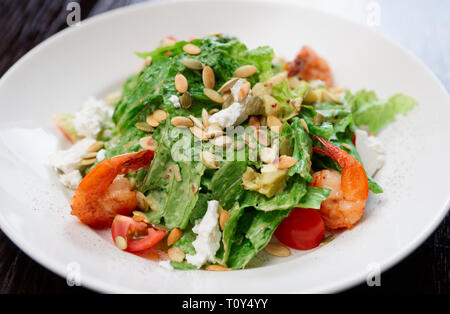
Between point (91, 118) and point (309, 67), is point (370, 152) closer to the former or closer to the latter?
point (309, 67)

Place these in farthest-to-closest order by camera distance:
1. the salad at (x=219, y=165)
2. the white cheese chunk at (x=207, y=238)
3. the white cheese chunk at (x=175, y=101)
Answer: the white cheese chunk at (x=175, y=101) < the salad at (x=219, y=165) < the white cheese chunk at (x=207, y=238)

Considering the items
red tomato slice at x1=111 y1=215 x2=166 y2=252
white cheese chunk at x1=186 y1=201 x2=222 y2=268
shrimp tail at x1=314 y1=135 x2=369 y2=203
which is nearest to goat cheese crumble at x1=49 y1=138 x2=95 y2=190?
red tomato slice at x1=111 y1=215 x2=166 y2=252

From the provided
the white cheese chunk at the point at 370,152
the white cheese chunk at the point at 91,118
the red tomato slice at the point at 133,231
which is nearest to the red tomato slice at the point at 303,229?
the white cheese chunk at the point at 370,152

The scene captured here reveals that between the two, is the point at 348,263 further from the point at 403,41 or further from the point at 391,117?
the point at 403,41

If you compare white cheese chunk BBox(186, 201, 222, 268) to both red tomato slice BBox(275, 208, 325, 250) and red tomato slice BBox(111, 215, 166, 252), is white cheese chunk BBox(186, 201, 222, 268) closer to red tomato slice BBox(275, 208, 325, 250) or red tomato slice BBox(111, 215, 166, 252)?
red tomato slice BBox(111, 215, 166, 252)

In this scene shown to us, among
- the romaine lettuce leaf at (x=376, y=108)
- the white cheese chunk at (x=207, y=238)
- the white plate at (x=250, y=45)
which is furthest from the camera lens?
the romaine lettuce leaf at (x=376, y=108)

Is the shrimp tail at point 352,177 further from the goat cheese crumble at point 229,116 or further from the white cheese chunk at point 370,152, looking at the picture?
the goat cheese crumble at point 229,116

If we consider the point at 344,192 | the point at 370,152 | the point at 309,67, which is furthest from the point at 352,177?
the point at 309,67
